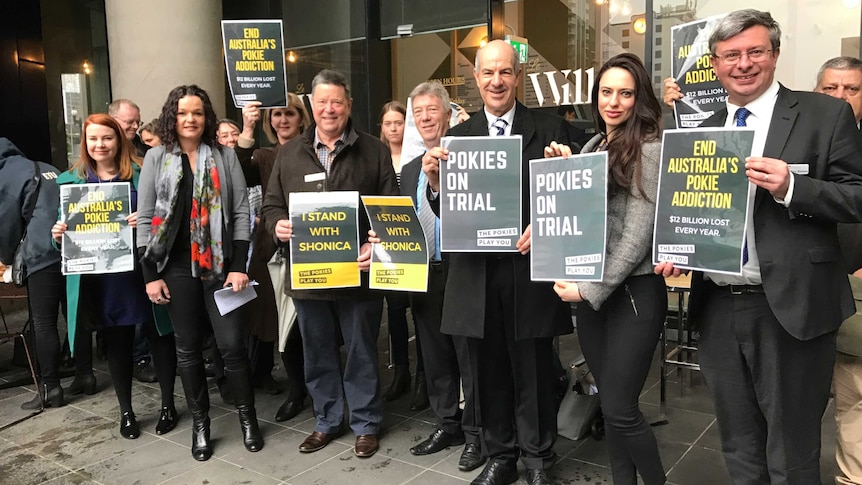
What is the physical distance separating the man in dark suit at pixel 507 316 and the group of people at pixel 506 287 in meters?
0.01

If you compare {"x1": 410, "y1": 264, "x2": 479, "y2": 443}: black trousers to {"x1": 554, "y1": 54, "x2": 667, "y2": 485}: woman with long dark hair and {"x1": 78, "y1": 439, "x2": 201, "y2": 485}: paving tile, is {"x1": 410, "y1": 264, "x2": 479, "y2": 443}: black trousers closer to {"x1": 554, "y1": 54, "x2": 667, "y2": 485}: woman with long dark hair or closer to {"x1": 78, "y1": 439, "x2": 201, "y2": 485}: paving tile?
{"x1": 554, "y1": 54, "x2": 667, "y2": 485}: woman with long dark hair

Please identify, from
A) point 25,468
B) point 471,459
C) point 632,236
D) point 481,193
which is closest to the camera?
point 632,236

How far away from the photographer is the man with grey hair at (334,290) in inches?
154

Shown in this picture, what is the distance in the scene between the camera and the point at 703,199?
94.8 inches

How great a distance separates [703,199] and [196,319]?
2.97m

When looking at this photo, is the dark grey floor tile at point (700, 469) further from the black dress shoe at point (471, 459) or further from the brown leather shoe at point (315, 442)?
the brown leather shoe at point (315, 442)

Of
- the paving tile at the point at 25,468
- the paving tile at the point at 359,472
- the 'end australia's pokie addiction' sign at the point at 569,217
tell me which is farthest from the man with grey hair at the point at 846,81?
the paving tile at the point at 25,468

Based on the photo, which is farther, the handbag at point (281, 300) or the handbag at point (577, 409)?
the handbag at point (281, 300)

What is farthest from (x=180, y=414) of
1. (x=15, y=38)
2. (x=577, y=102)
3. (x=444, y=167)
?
(x=15, y=38)

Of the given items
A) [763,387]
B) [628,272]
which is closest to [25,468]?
[628,272]

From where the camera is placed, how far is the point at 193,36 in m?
7.25

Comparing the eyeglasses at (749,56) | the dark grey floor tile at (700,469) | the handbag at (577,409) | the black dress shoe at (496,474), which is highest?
the eyeglasses at (749,56)

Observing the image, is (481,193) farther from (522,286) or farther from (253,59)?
(253,59)

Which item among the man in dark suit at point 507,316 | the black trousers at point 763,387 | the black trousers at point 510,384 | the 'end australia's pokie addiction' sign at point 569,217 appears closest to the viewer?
the black trousers at point 763,387
